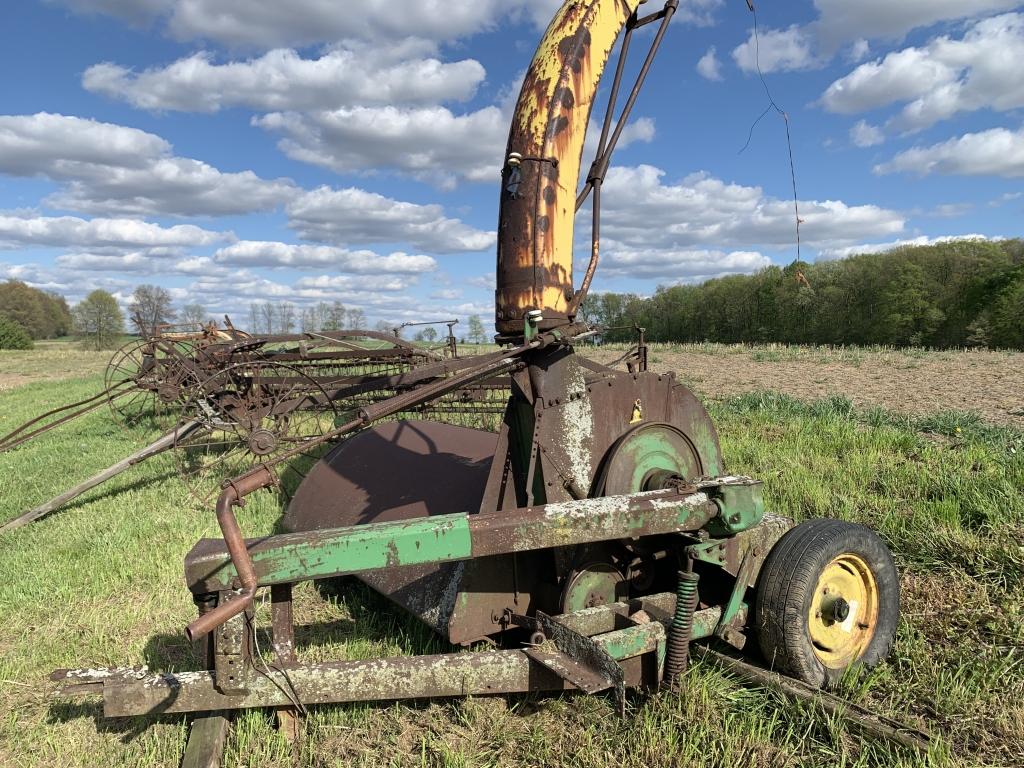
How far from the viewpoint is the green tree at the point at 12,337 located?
190 feet

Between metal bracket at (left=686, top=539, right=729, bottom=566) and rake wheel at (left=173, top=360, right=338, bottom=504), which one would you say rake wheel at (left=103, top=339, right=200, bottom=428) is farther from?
metal bracket at (left=686, top=539, right=729, bottom=566)

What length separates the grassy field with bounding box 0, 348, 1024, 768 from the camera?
251 cm

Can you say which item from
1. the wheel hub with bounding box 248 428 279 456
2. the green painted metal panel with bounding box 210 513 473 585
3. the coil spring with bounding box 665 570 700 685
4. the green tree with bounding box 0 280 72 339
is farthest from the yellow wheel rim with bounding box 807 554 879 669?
the green tree with bounding box 0 280 72 339

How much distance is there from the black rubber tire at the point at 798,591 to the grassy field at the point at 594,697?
0.56 ft

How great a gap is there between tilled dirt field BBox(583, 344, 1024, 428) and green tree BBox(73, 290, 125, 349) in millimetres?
48810

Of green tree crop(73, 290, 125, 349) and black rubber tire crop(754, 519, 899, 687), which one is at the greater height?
green tree crop(73, 290, 125, 349)

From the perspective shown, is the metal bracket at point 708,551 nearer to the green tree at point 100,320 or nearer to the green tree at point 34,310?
the green tree at point 100,320

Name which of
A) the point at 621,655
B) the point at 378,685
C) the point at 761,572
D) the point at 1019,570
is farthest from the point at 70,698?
the point at 1019,570

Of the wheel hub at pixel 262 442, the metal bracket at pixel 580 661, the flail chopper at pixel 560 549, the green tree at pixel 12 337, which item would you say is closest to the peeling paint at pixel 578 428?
the flail chopper at pixel 560 549

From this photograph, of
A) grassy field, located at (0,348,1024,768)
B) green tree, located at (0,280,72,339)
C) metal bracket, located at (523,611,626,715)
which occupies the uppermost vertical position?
green tree, located at (0,280,72,339)

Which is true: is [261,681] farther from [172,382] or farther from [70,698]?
[172,382]

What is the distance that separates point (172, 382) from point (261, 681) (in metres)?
6.58

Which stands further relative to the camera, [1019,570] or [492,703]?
[1019,570]

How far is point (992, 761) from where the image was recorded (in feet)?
8.04
